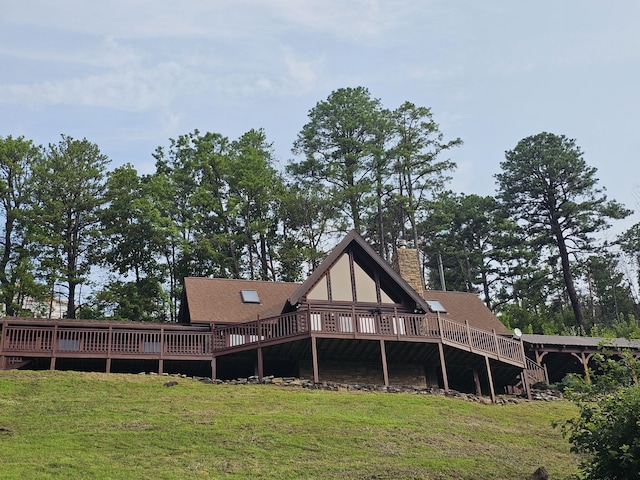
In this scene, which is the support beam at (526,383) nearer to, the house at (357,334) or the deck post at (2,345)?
the house at (357,334)

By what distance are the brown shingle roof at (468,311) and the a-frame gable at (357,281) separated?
147 inches

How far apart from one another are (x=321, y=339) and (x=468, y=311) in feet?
30.2

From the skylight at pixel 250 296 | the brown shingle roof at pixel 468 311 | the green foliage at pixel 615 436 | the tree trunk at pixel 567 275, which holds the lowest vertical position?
the green foliage at pixel 615 436

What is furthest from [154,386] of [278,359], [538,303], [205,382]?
[538,303]

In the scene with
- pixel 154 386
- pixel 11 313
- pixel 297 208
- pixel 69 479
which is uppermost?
pixel 297 208

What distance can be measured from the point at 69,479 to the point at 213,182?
32280 millimetres

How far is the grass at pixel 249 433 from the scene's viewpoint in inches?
615

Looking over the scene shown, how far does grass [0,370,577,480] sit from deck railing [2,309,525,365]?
1.98 metres

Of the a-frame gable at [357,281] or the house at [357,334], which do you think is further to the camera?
the a-frame gable at [357,281]

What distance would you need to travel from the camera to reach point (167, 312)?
138ft

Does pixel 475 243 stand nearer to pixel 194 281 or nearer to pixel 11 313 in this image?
pixel 194 281

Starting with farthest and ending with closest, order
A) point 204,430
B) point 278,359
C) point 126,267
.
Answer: point 126,267, point 278,359, point 204,430

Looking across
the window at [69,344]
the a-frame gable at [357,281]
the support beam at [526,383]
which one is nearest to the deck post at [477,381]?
the support beam at [526,383]

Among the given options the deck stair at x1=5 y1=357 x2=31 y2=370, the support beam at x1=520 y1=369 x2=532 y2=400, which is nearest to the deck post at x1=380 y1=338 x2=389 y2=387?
the support beam at x1=520 y1=369 x2=532 y2=400
